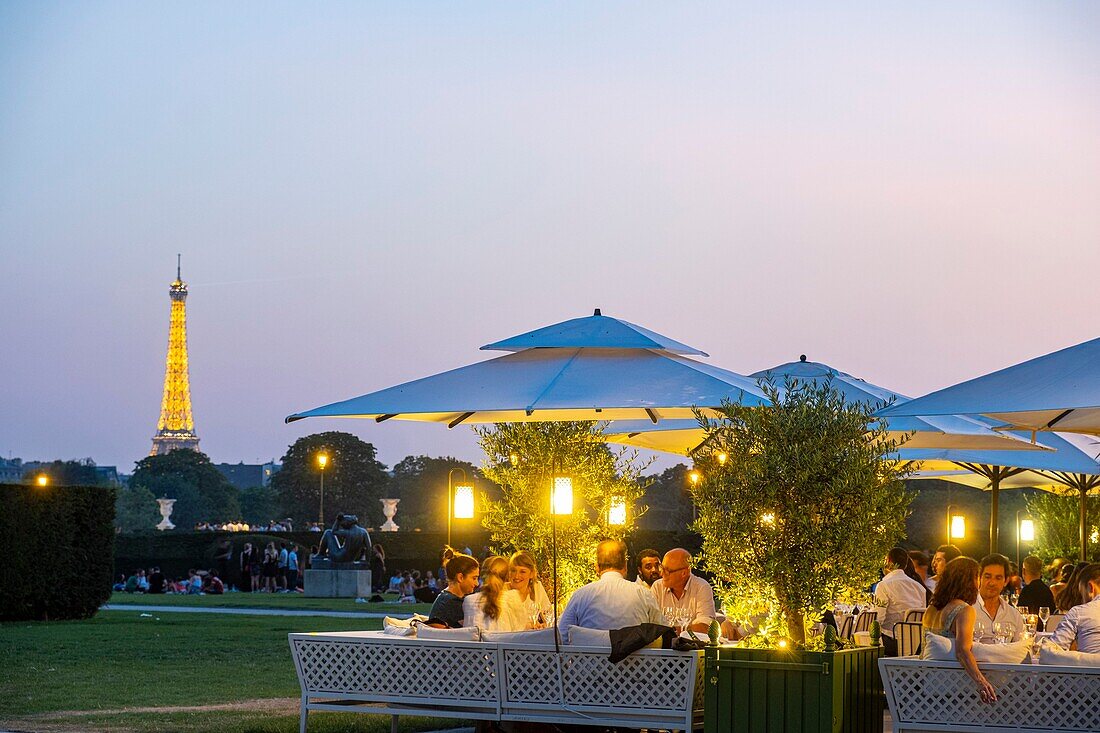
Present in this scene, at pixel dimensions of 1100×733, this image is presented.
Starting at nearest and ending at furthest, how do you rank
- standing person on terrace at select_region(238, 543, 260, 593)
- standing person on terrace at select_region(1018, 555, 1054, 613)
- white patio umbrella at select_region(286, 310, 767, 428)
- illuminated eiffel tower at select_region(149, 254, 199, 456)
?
white patio umbrella at select_region(286, 310, 767, 428), standing person on terrace at select_region(1018, 555, 1054, 613), standing person on terrace at select_region(238, 543, 260, 593), illuminated eiffel tower at select_region(149, 254, 199, 456)

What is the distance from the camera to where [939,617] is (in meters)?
9.22

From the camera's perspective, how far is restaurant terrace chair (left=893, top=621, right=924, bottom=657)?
12211 millimetres

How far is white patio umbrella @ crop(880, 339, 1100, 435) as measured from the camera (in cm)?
938

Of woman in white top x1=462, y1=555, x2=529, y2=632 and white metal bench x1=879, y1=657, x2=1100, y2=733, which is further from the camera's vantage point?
woman in white top x1=462, y1=555, x2=529, y2=632

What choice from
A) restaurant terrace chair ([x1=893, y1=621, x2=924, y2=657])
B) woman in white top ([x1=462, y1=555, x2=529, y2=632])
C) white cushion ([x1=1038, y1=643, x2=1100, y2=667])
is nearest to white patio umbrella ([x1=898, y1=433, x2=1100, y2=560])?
restaurant terrace chair ([x1=893, y1=621, x2=924, y2=657])

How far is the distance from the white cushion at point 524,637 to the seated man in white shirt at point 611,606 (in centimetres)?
12

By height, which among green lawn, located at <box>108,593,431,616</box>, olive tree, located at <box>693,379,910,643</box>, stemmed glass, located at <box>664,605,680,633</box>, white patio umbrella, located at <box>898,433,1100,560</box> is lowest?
green lawn, located at <box>108,593,431,616</box>

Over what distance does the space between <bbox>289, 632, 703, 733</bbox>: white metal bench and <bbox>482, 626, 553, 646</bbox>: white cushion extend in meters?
0.05

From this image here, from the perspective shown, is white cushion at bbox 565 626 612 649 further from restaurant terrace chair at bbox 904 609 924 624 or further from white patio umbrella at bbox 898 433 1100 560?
white patio umbrella at bbox 898 433 1100 560

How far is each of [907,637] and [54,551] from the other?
1766 cm

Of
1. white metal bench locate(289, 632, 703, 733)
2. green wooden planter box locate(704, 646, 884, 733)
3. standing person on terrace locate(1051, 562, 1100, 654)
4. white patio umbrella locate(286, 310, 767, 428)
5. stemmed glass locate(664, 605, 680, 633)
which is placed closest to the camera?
green wooden planter box locate(704, 646, 884, 733)

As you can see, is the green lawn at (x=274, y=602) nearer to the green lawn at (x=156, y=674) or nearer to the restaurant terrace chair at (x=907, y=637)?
the green lawn at (x=156, y=674)

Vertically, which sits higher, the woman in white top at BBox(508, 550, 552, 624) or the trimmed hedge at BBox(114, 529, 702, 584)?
the woman in white top at BBox(508, 550, 552, 624)

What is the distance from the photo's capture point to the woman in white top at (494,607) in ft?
34.6
